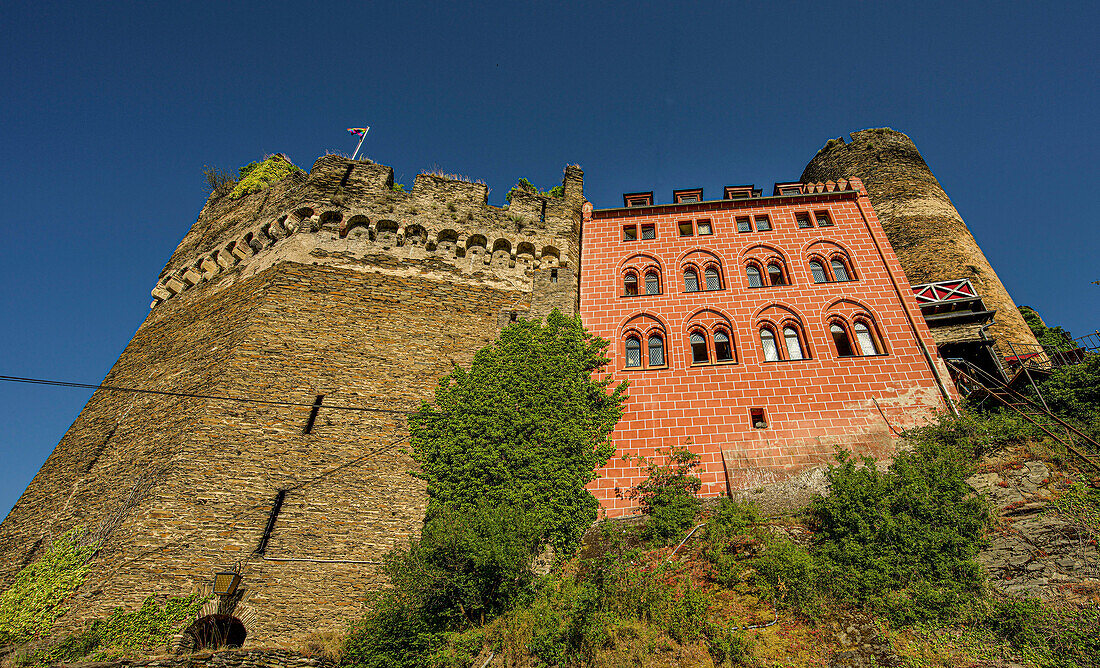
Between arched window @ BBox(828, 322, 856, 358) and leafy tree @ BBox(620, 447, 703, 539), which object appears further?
arched window @ BBox(828, 322, 856, 358)

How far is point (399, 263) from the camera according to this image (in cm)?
1833

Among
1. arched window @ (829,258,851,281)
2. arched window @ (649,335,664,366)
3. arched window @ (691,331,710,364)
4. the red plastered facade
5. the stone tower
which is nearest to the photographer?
the stone tower

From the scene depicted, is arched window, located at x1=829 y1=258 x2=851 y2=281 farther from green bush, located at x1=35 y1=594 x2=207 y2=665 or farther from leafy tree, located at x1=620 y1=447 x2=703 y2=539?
green bush, located at x1=35 y1=594 x2=207 y2=665

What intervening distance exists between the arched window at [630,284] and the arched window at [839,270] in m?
6.85

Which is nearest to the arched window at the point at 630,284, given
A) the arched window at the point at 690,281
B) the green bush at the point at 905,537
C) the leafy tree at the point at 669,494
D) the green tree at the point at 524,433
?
the arched window at the point at 690,281

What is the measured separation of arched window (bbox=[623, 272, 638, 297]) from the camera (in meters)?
19.7

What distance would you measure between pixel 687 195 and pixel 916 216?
1228 centimetres

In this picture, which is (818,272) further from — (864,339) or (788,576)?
(788,576)

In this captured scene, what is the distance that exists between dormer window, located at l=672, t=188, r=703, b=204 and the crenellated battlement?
421 centimetres

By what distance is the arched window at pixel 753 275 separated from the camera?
63.2 ft

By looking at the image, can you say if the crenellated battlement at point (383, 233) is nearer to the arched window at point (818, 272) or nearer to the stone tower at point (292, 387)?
the stone tower at point (292, 387)

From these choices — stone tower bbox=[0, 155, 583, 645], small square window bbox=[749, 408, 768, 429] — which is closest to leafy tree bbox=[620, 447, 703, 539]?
small square window bbox=[749, 408, 768, 429]

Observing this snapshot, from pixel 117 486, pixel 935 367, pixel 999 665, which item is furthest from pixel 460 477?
pixel 935 367

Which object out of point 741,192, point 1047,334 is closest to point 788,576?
point 741,192
